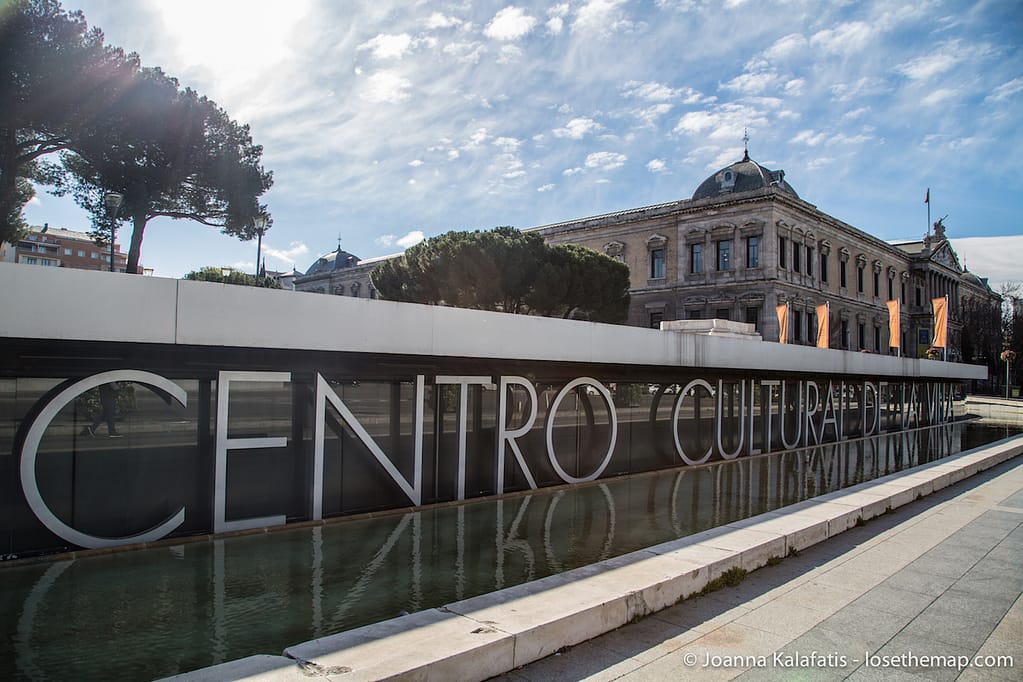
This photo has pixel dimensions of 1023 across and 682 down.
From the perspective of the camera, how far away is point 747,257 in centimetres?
4747

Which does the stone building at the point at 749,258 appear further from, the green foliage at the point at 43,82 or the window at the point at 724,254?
the green foliage at the point at 43,82

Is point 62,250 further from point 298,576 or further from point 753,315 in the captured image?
point 298,576

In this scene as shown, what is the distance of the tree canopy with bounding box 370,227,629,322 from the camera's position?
38.3 meters

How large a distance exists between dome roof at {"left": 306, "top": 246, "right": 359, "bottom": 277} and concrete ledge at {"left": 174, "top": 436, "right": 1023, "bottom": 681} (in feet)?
272

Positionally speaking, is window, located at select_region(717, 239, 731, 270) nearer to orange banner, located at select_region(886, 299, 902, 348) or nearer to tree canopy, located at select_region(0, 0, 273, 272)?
orange banner, located at select_region(886, 299, 902, 348)

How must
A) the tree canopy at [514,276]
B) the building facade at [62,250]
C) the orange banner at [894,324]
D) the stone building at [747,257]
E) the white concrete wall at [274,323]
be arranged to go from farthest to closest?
the building facade at [62,250] → the stone building at [747,257] → the tree canopy at [514,276] → the orange banner at [894,324] → the white concrete wall at [274,323]

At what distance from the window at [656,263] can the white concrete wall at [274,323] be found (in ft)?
135

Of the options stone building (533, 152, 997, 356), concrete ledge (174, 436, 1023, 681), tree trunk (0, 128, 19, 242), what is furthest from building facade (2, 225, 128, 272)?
concrete ledge (174, 436, 1023, 681)

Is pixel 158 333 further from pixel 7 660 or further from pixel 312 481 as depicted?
pixel 7 660

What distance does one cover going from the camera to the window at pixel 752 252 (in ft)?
154

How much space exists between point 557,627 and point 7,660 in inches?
142

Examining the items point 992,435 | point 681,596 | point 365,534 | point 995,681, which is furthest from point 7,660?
point 992,435

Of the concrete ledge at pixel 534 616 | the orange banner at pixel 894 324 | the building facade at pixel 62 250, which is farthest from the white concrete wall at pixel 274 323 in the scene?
the building facade at pixel 62 250

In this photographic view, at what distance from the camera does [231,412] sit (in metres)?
7.68
